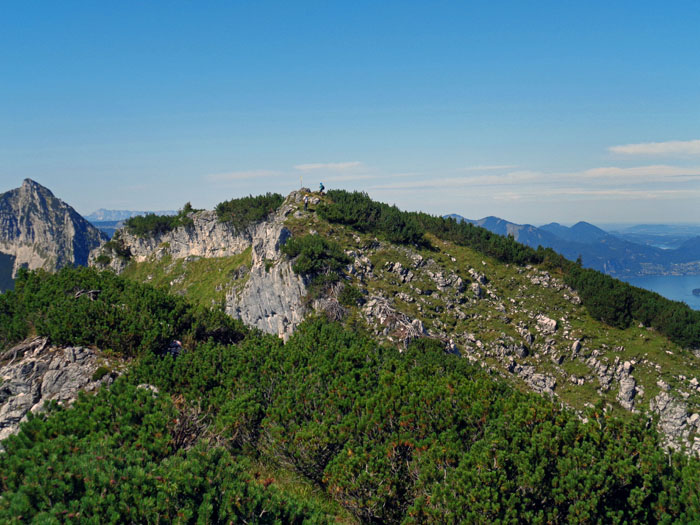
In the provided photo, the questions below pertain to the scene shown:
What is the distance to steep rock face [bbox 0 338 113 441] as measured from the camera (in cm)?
1778

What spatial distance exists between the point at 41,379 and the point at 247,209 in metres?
66.4

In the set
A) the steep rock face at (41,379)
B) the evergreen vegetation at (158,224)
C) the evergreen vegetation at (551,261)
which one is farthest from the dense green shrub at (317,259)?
the evergreen vegetation at (158,224)

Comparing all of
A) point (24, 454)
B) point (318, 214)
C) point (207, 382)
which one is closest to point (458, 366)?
point (207, 382)

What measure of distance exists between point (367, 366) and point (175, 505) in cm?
1173

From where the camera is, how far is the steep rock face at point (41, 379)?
1778cm

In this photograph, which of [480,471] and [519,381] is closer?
[480,471]

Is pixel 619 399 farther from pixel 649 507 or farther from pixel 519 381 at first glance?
pixel 649 507

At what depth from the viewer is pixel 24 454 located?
9570 mm

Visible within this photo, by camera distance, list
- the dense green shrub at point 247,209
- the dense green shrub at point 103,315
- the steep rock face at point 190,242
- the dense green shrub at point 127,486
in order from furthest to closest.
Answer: the steep rock face at point 190,242
the dense green shrub at point 247,209
the dense green shrub at point 103,315
the dense green shrub at point 127,486

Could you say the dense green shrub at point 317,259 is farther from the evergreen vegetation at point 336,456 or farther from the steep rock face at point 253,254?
the evergreen vegetation at point 336,456

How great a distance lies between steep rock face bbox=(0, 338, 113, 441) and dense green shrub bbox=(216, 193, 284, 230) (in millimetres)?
60640

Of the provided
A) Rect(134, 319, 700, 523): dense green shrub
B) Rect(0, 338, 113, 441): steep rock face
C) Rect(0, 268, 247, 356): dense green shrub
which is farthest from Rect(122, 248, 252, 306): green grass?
Rect(134, 319, 700, 523): dense green shrub

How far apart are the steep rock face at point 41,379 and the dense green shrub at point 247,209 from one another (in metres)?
60.6

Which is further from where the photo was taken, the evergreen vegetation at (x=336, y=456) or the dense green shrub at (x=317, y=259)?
the dense green shrub at (x=317, y=259)
